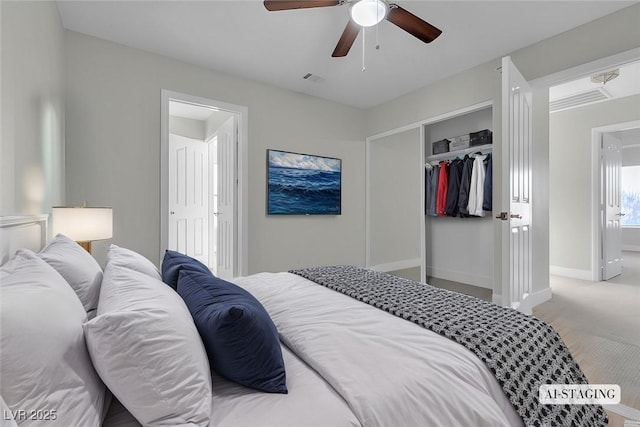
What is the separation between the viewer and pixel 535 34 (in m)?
2.74

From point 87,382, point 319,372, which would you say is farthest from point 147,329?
point 319,372

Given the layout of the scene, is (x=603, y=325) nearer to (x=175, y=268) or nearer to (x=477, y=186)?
(x=477, y=186)

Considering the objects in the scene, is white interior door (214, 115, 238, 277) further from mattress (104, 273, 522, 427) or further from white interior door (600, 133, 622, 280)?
white interior door (600, 133, 622, 280)

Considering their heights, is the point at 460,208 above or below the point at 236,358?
above

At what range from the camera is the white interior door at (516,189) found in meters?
2.41

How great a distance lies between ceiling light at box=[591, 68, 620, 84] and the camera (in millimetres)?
3375

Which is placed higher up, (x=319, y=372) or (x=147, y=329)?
(x=147, y=329)

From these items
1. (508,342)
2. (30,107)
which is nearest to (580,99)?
(508,342)

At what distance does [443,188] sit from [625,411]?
2974mm

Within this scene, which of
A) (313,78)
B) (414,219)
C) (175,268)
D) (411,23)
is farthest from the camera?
(414,219)

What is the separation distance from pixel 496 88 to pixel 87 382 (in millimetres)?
3720

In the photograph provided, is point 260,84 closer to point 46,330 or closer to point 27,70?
point 27,70

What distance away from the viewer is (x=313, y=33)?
2.70m

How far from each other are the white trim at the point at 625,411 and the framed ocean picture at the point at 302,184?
3.15 metres
